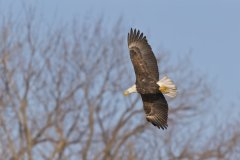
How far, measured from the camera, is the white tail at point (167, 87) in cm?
1238

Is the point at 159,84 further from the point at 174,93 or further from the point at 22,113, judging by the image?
the point at 22,113

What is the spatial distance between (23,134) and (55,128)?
2.89 feet

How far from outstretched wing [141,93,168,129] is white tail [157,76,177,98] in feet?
0.83

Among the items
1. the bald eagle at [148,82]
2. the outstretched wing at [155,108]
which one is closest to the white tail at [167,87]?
the bald eagle at [148,82]

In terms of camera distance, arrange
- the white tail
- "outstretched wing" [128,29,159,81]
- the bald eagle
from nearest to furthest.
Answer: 1. the white tail
2. the bald eagle
3. "outstretched wing" [128,29,159,81]

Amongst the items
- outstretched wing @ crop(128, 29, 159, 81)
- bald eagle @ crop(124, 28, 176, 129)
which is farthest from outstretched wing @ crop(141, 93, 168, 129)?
outstretched wing @ crop(128, 29, 159, 81)

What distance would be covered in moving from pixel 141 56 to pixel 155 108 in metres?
0.69

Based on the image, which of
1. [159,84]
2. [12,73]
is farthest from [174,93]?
[12,73]

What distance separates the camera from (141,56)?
13.0m

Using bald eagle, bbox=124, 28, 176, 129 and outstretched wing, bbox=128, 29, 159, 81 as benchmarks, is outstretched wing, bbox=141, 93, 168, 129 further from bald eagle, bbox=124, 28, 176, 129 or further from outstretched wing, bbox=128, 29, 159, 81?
outstretched wing, bbox=128, 29, 159, 81

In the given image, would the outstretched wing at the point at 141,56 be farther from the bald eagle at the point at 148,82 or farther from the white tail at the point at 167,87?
the white tail at the point at 167,87

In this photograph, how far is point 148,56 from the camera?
514 inches

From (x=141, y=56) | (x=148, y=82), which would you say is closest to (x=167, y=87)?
→ (x=148, y=82)

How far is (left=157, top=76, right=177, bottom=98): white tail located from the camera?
12383 mm
